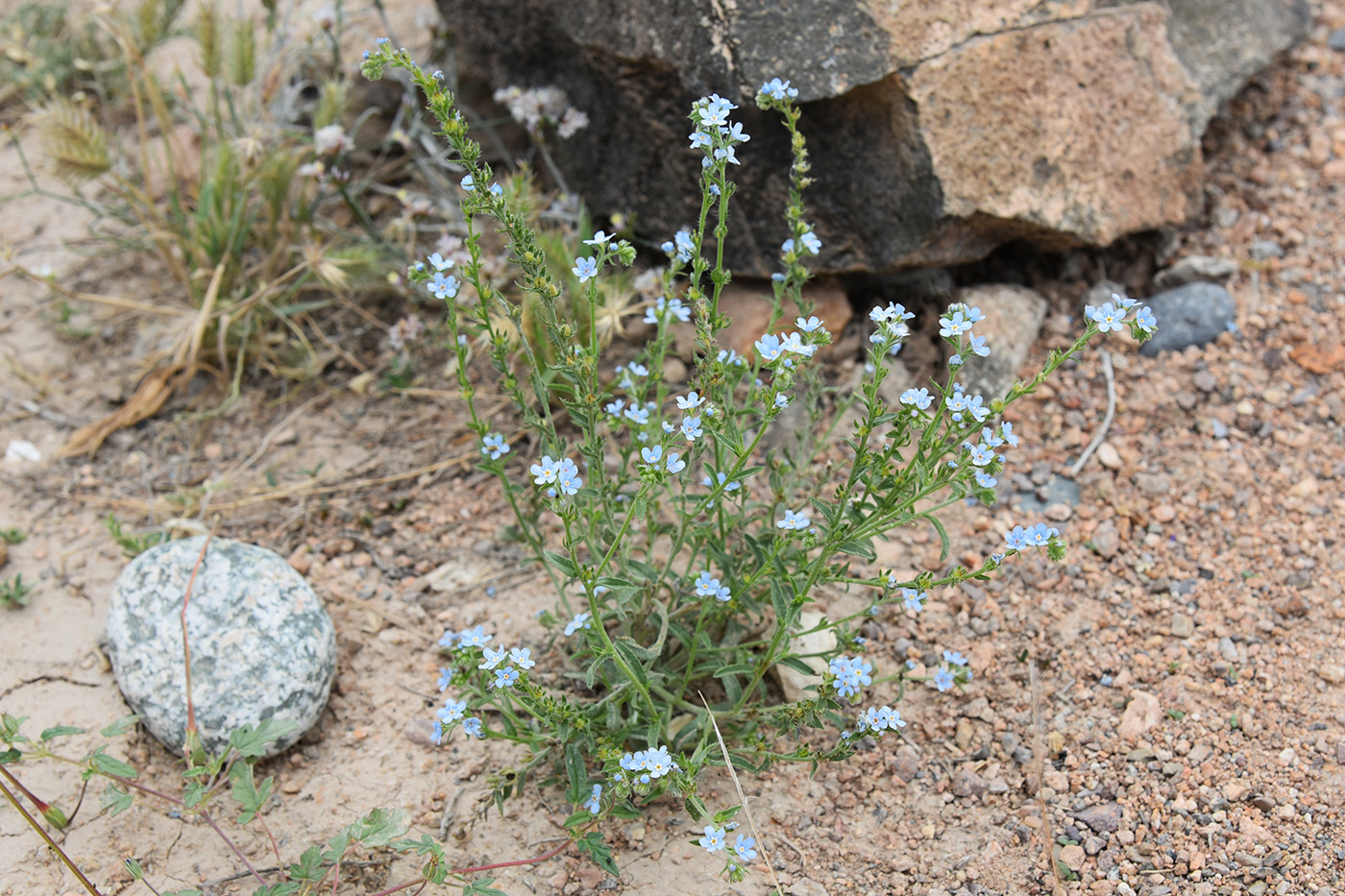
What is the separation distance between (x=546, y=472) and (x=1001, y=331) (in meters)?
1.96

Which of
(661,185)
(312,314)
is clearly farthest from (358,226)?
(661,185)

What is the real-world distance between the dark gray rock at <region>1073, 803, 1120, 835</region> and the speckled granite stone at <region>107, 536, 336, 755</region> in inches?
77.4

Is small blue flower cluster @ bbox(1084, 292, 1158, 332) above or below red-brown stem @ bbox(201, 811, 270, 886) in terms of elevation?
above

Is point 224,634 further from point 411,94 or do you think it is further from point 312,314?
point 411,94

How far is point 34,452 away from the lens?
380cm

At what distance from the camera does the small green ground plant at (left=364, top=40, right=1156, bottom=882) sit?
7.23 feet

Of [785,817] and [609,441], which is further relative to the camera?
[609,441]

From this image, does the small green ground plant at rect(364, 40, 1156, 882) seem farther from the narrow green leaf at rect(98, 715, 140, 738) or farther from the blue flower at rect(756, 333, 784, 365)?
the narrow green leaf at rect(98, 715, 140, 738)

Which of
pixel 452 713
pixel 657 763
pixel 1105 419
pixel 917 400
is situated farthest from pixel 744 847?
pixel 1105 419

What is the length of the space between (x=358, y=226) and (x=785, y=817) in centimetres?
300

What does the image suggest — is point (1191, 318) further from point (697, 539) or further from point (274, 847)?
point (274, 847)

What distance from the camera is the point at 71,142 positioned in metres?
3.73

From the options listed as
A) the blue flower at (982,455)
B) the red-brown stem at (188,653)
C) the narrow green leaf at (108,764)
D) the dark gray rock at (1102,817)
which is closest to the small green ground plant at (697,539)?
the blue flower at (982,455)

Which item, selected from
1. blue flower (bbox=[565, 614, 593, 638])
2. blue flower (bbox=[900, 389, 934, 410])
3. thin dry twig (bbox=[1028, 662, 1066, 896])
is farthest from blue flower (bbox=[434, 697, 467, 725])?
thin dry twig (bbox=[1028, 662, 1066, 896])
